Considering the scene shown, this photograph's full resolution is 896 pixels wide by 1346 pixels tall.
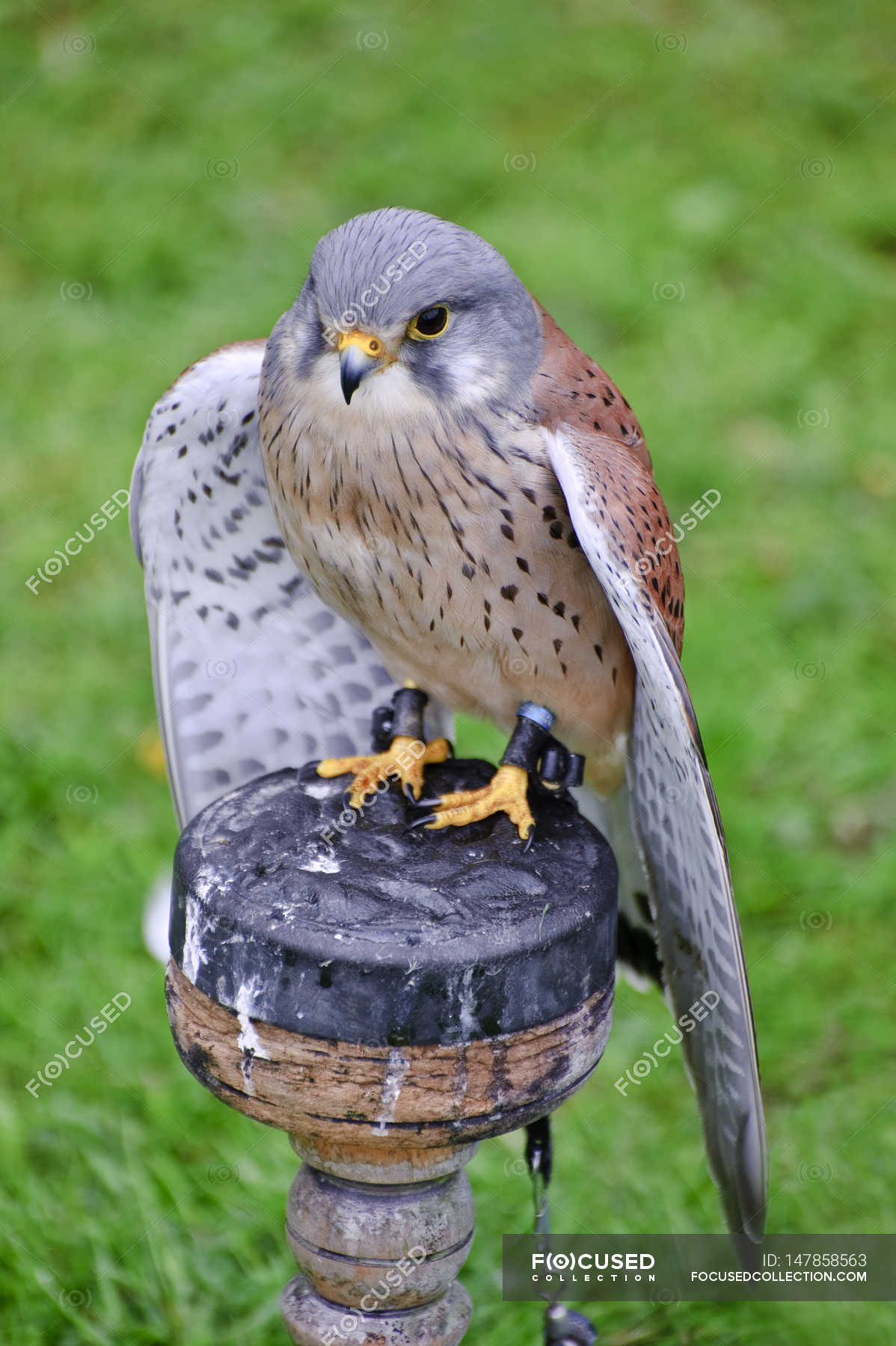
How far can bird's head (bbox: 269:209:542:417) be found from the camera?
2381mm

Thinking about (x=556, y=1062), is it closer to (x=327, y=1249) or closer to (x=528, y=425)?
(x=327, y=1249)

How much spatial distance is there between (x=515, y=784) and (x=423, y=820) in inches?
9.2

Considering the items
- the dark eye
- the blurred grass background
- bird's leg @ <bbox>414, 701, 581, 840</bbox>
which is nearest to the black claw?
bird's leg @ <bbox>414, 701, 581, 840</bbox>

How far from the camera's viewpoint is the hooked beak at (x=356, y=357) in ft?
7.87

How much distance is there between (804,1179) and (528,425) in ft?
7.24

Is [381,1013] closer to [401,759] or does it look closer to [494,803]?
[494,803]

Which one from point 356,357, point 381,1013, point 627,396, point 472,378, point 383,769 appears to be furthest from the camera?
point 627,396

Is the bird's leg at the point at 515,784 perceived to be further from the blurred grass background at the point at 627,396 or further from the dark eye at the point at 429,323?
the blurred grass background at the point at 627,396

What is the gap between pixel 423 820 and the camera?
2.46 m

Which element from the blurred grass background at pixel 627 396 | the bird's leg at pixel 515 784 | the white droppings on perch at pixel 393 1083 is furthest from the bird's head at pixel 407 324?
the blurred grass background at pixel 627 396

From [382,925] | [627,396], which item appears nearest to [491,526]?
[382,925]

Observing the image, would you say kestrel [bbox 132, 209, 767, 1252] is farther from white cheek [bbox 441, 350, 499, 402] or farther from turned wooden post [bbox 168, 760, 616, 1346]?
turned wooden post [bbox 168, 760, 616, 1346]

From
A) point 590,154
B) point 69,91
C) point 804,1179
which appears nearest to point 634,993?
point 804,1179

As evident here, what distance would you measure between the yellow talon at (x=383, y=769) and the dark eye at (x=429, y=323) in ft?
2.68
